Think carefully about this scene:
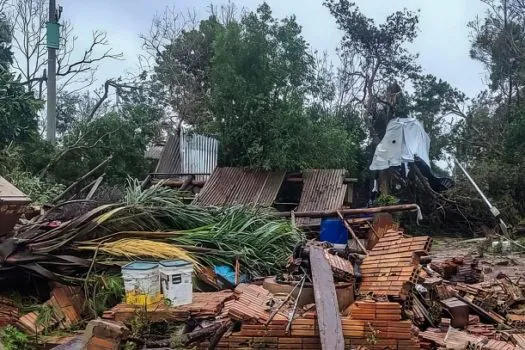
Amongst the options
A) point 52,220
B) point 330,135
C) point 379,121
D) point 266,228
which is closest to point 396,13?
point 379,121

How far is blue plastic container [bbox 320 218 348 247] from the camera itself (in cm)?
1038

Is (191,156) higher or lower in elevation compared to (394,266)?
higher

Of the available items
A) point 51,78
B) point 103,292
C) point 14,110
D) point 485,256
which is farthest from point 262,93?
point 51,78

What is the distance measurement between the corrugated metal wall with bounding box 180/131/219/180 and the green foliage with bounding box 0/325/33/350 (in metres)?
9.42

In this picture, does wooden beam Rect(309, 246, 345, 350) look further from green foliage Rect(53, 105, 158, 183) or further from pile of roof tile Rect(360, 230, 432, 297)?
green foliage Rect(53, 105, 158, 183)

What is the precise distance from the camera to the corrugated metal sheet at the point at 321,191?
39.6ft

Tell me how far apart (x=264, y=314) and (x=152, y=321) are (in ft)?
3.94

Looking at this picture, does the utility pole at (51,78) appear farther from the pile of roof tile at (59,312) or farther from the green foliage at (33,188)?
the pile of roof tile at (59,312)

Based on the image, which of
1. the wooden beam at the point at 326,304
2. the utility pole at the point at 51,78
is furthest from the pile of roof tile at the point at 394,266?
the utility pole at the point at 51,78

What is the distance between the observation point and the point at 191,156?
47.9 ft

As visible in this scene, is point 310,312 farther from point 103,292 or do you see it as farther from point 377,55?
point 377,55

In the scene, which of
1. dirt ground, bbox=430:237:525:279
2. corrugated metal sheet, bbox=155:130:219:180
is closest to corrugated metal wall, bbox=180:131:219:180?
corrugated metal sheet, bbox=155:130:219:180

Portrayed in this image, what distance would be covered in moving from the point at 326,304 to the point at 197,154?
1032 centimetres

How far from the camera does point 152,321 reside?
521 cm
